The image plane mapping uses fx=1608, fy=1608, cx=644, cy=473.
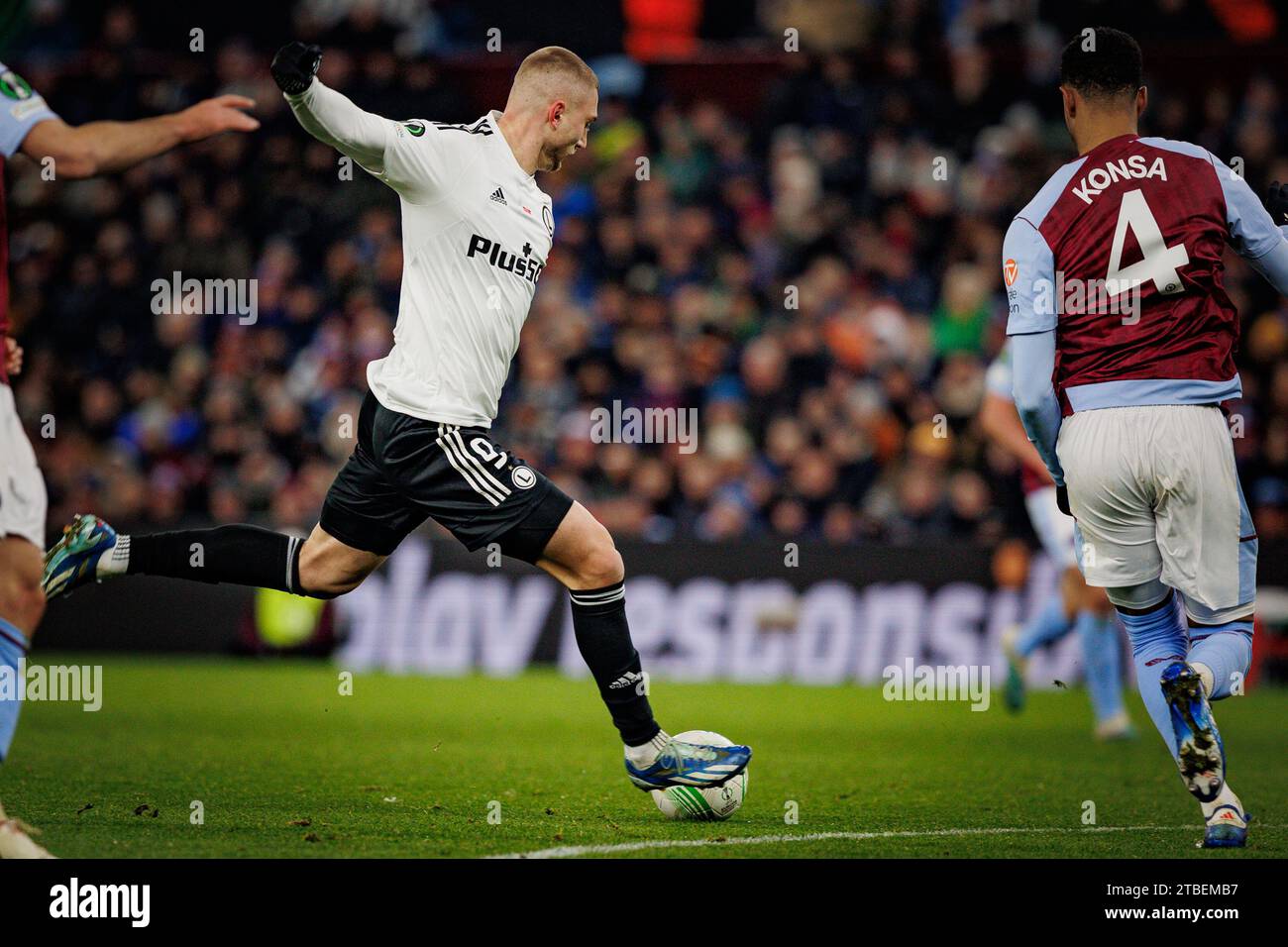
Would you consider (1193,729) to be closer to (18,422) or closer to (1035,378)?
(1035,378)

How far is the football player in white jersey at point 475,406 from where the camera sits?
18.5ft

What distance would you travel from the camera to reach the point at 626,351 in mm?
14906

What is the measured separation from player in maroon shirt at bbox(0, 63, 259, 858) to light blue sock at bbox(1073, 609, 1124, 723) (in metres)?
6.40

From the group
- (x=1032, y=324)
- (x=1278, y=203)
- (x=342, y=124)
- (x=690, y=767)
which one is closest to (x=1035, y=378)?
(x=1032, y=324)

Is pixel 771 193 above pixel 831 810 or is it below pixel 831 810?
above

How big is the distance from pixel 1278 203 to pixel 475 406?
116 inches

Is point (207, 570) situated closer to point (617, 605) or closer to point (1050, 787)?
point (617, 605)

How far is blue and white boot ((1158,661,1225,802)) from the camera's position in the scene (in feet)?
16.6

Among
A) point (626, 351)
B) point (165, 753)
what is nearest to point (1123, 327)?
point (165, 753)

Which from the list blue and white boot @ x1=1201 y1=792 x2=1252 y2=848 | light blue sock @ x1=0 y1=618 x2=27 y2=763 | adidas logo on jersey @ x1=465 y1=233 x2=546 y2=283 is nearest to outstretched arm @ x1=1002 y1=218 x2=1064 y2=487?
blue and white boot @ x1=1201 y1=792 x2=1252 y2=848

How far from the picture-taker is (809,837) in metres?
5.53

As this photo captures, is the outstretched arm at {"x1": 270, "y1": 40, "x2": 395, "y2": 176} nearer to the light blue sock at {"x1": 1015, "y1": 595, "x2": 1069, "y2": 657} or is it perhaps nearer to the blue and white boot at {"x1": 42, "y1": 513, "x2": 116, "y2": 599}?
the blue and white boot at {"x1": 42, "y1": 513, "x2": 116, "y2": 599}

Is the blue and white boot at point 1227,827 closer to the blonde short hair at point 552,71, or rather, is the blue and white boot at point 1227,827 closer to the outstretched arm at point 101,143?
the blonde short hair at point 552,71

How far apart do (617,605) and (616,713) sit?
1.34 ft
